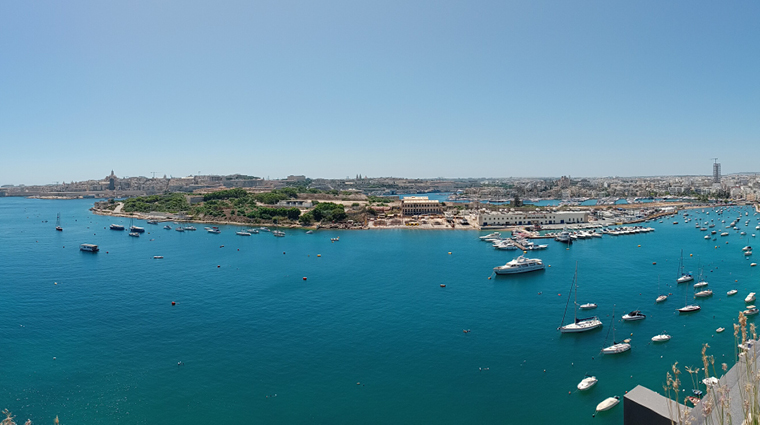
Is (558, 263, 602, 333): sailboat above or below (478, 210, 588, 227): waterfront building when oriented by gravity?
below

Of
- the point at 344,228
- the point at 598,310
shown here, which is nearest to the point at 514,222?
the point at 344,228

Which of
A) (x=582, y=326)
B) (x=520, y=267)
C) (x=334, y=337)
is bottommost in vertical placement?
(x=334, y=337)

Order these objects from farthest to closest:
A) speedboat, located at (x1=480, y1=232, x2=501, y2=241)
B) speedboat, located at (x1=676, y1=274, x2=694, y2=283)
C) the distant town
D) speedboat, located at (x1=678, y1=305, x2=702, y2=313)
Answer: the distant town, speedboat, located at (x1=480, y1=232, x2=501, y2=241), speedboat, located at (x1=676, y1=274, x2=694, y2=283), speedboat, located at (x1=678, y1=305, x2=702, y2=313)

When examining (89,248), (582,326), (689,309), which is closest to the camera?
(582,326)

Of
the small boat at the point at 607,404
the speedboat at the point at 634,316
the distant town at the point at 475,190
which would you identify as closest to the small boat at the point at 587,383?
the small boat at the point at 607,404

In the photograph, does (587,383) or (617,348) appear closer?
(587,383)

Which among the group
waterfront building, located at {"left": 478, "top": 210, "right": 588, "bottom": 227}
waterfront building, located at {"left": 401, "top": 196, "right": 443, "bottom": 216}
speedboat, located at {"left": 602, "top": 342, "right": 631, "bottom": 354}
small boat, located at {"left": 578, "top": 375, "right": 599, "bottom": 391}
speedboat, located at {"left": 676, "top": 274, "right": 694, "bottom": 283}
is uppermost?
waterfront building, located at {"left": 401, "top": 196, "right": 443, "bottom": 216}

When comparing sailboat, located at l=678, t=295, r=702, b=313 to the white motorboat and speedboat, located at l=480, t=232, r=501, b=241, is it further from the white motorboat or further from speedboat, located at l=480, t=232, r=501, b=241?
speedboat, located at l=480, t=232, r=501, b=241

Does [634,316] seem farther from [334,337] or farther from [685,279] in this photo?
[334,337]

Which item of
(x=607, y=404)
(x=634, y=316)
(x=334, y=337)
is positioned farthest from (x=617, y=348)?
(x=334, y=337)

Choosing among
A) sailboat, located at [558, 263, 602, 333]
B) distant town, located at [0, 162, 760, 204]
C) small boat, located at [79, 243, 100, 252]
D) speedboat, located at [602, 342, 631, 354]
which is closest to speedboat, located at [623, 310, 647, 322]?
sailboat, located at [558, 263, 602, 333]
